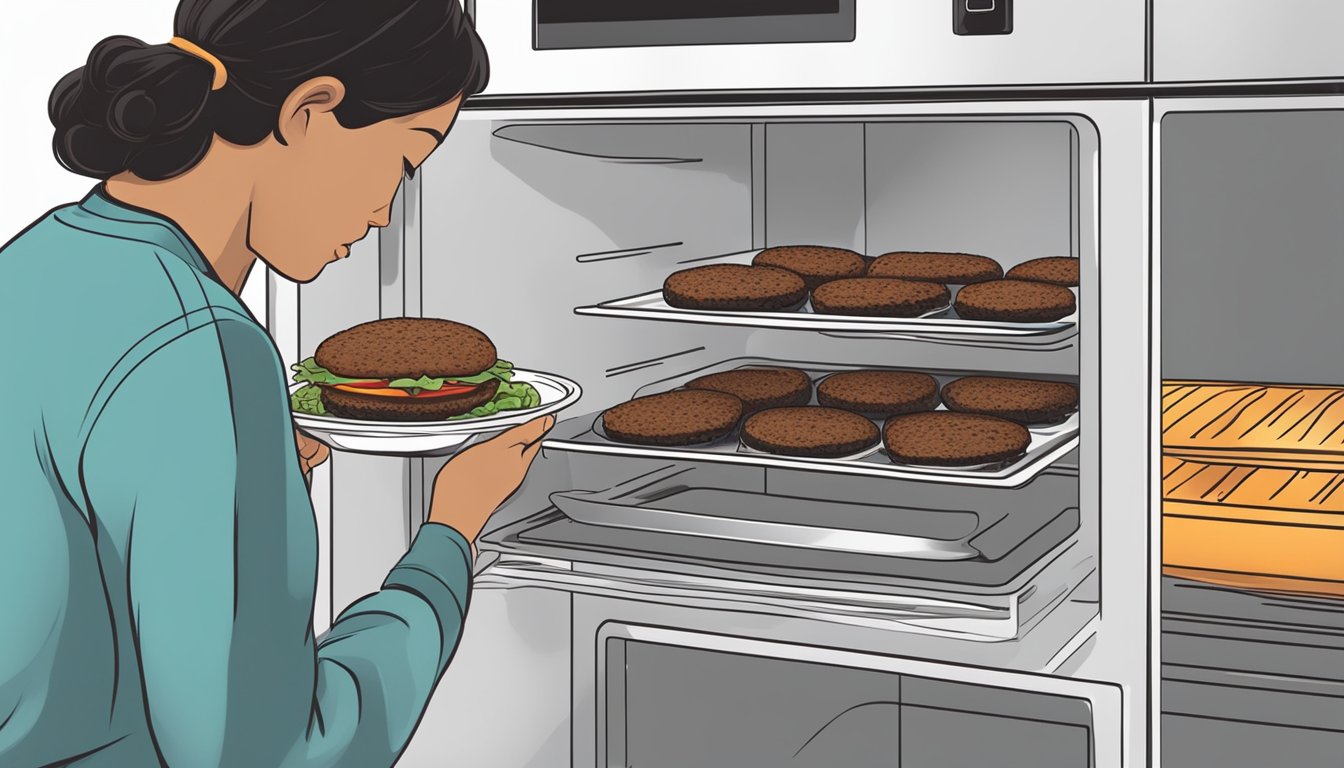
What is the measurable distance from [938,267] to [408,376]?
27.9 inches

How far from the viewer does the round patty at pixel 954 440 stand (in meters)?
1.57

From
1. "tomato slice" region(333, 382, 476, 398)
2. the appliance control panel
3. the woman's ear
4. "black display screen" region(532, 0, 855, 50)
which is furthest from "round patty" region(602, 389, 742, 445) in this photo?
the woman's ear

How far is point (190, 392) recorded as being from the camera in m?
1.03

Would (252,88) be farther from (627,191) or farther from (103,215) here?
(627,191)

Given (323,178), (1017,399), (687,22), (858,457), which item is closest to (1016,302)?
(1017,399)

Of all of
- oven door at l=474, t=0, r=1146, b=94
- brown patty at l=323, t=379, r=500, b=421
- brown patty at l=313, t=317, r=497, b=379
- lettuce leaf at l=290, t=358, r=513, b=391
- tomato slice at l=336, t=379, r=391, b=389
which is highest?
oven door at l=474, t=0, r=1146, b=94

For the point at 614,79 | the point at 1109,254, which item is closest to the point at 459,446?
the point at 614,79

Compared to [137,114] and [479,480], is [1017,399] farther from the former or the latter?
[137,114]

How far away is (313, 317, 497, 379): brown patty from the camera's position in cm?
159

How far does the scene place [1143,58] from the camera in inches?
53.8

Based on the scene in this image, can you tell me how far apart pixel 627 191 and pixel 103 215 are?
93cm

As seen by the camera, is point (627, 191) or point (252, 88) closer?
point (252, 88)

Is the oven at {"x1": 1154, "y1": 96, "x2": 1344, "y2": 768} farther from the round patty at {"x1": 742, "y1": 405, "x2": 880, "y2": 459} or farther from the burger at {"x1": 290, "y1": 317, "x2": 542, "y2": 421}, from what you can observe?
A: the burger at {"x1": 290, "y1": 317, "x2": 542, "y2": 421}

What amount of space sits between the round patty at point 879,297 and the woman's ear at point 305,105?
0.76 metres
